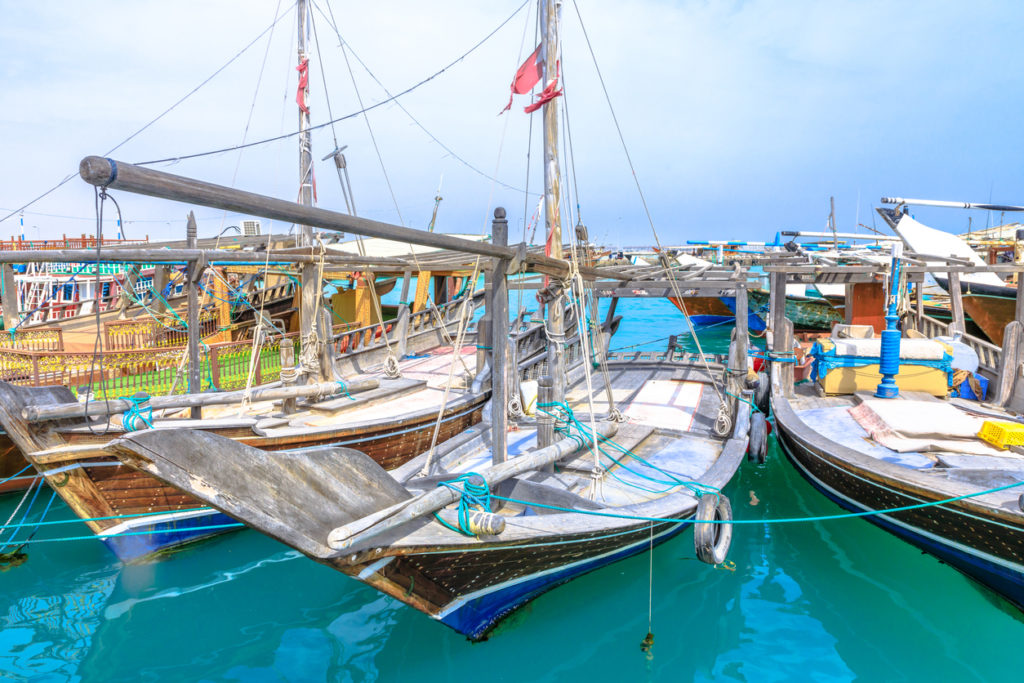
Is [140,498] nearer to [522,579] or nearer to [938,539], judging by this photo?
[522,579]

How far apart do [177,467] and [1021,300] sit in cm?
1140

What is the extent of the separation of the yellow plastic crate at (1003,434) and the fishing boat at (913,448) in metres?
0.01

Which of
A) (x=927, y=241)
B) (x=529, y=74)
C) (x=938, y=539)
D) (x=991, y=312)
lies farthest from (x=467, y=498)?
(x=991, y=312)

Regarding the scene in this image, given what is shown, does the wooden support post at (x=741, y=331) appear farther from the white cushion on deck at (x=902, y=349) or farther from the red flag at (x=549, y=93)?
the red flag at (x=549, y=93)

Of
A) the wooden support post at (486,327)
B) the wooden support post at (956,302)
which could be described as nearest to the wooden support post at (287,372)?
the wooden support post at (486,327)

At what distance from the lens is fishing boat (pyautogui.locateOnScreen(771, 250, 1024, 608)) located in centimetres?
525

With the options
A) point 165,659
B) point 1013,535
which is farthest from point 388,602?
point 1013,535

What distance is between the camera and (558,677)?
18.1 feet

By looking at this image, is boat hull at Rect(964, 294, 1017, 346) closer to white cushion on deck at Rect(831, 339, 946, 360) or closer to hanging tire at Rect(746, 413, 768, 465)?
white cushion on deck at Rect(831, 339, 946, 360)

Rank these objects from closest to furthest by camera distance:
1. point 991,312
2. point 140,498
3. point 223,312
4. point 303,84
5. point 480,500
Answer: point 480,500, point 140,498, point 303,84, point 991,312, point 223,312

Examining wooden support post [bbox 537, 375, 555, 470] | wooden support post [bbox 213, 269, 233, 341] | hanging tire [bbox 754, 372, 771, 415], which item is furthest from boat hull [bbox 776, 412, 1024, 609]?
wooden support post [bbox 213, 269, 233, 341]

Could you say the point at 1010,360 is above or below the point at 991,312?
below

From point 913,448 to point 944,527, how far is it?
4.51 feet

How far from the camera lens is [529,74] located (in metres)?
8.33
